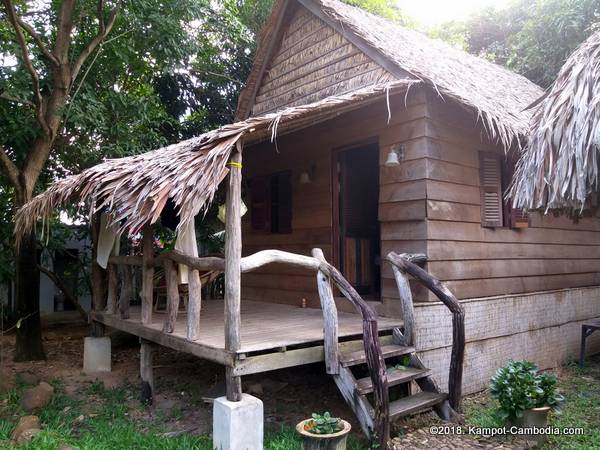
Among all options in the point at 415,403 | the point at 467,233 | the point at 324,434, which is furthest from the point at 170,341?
the point at 467,233

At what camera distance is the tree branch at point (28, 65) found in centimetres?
611

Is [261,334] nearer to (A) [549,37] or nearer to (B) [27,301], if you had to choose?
(B) [27,301]

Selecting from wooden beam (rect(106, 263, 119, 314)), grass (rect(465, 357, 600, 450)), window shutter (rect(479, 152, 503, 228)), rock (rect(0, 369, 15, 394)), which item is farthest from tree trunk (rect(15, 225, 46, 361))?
window shutter (rect(479, 152, 503, 228))

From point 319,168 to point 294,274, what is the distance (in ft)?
5.41

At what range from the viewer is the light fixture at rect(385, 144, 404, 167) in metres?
5.52

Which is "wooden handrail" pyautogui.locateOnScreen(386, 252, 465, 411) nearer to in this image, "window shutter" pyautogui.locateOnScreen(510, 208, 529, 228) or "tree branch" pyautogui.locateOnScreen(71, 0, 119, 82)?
"window shutter" pyautogui.locateOnScreen(510, 208, 529, 228)

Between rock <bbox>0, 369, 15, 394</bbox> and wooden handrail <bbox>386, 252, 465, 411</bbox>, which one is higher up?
wooden handrail <bbox>386, 252, 465, 411</bbox>

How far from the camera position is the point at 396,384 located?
14.1 feet

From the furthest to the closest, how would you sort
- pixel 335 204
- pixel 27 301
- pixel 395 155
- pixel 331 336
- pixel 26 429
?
pixel 27 301
pixel 335 204
pixel 395 155
pixel 26 429
pixel 331 336

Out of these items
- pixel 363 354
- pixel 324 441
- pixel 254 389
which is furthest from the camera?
pixel 254 389

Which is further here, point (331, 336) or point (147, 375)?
point (147, 375)

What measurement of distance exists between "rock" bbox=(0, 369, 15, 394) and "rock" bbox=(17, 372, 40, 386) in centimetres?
9

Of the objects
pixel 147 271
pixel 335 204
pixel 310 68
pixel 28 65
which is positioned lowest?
pixel 147 271

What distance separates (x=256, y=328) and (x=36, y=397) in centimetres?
283
